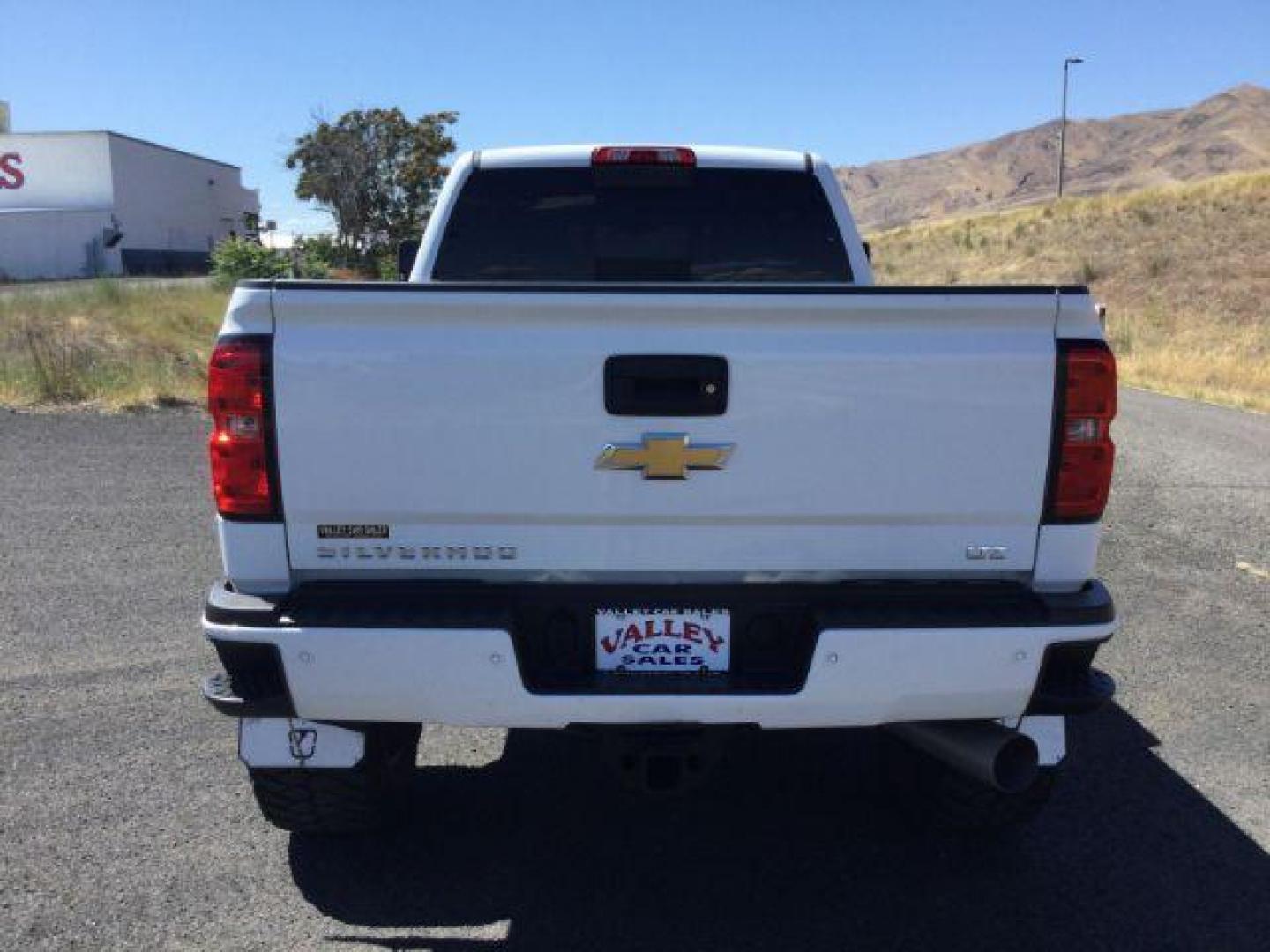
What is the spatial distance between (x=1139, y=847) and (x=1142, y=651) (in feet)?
6.87

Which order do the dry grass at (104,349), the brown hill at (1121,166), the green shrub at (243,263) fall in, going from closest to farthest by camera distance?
1. the dry grass at (104,349)
2. the green shrub at (243,263)
3. the brown hill at (1121,166)

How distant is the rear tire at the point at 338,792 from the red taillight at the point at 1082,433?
1977 millimetres

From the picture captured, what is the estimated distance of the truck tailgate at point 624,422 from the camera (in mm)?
2752

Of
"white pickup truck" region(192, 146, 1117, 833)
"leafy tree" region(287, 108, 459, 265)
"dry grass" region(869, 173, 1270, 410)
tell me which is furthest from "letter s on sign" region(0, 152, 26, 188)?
"white pickup truck" region(192, 146, 1117, 833)

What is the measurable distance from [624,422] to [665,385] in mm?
137

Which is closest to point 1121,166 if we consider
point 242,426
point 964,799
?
point 964,799

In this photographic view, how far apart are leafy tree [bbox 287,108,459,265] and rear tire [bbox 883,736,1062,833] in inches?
1476

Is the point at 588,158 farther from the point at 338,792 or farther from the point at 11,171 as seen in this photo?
the point at 11,171

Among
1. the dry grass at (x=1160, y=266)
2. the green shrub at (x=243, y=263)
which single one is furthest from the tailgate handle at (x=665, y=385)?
the green shrub at (x=243, y=263)

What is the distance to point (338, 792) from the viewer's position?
3.28 metres

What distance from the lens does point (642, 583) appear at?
2.87 m

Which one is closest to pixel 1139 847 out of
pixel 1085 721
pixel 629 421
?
pixel 1085 721

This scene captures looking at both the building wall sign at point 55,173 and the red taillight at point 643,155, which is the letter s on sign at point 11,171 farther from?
the red taillight at point 643,155

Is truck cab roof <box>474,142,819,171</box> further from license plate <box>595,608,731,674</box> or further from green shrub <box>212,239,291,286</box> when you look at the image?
green shrub <box>212,239,291,286</box>
